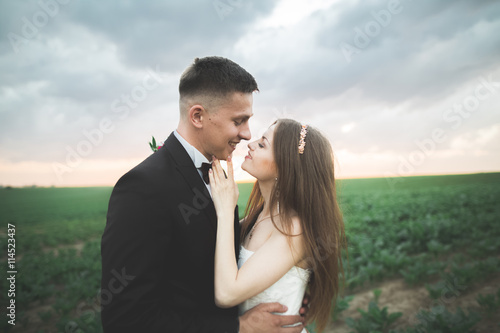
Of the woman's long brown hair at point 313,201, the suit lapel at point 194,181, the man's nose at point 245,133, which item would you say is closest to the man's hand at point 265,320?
the woman's long brown hair at point 313,201

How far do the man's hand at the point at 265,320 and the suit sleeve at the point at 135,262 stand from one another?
49 cm

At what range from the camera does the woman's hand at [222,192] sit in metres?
Result: 2.17

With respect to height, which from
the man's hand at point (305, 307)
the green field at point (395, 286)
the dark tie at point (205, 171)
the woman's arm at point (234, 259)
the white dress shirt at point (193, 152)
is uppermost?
the white dress shirt at point (193, 152)

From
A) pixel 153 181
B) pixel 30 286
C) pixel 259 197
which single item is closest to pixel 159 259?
pixel 153 181

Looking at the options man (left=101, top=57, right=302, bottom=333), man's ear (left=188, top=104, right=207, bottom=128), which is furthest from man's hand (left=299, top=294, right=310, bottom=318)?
man's ear (left=188, top=104, right=207, bottom=128)

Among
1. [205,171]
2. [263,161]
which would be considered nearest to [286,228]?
[263,161]

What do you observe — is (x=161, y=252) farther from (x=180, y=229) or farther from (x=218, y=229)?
(x=218, y=229)

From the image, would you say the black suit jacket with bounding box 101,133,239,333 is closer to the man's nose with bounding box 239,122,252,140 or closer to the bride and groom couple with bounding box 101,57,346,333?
the bride and groom couple with bounding box 101,57,346,333

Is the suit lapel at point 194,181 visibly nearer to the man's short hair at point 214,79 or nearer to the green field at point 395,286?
the man's short hair at point 214,79

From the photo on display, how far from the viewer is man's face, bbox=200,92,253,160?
247 cm

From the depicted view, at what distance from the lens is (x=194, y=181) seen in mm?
2123

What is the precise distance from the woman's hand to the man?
0.07 meters

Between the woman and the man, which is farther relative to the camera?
the woman

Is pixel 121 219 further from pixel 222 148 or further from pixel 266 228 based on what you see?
pixel 266 228
